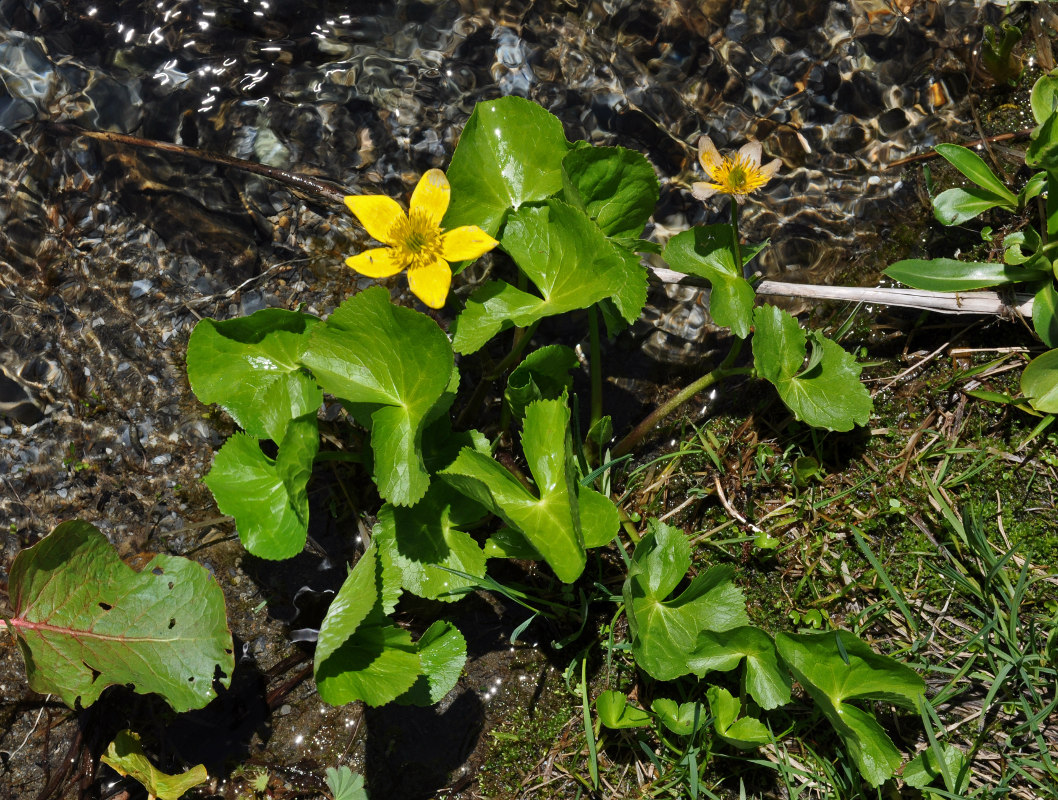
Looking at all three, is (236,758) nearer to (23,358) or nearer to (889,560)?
(23,358)

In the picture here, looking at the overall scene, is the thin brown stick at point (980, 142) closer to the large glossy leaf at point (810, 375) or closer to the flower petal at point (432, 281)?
the large glossy leaf at point (810, 375)

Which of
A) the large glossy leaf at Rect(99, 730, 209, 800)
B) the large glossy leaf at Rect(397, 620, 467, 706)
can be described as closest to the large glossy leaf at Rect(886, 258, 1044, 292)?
the large glossy leaf at Rect(397, 620, 467, 706)

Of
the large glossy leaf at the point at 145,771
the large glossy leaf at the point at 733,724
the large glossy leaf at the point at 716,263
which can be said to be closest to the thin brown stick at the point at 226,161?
the large glossy leaf at the point at 716,263

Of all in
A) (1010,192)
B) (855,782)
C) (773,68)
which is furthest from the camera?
(773,68)

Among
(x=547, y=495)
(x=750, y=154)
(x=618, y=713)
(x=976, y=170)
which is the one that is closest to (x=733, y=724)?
(x=618, y=713)

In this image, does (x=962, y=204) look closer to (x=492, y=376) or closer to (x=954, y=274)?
(x=954, y=274)

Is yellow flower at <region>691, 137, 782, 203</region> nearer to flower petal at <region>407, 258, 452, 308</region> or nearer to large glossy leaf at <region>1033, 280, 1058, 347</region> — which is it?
flower petal at <region>407, 258, 452, 308</region>

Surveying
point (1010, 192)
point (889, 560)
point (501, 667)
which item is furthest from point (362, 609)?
point (1010, 192)
